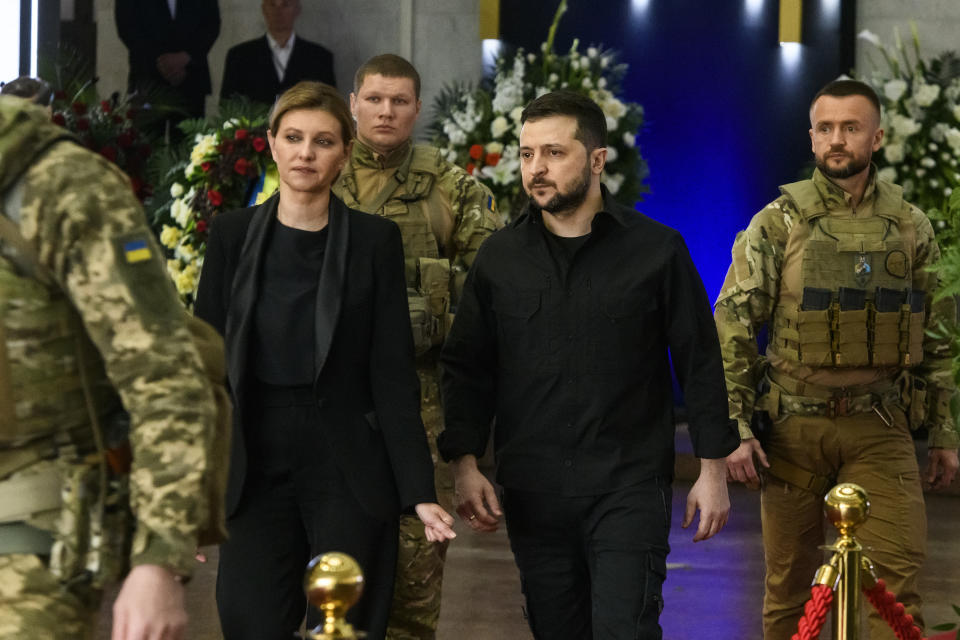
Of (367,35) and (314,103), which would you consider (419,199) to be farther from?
(367,35)

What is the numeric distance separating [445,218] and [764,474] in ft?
4.38

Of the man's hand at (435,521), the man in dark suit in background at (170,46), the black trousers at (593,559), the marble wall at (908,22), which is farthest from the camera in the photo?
the man in dark suit in background at (170,46)

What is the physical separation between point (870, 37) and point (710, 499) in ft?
22.4

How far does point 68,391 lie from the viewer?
226cm

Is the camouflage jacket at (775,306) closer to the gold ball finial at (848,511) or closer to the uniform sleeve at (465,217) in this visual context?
the uniform sleeve at (465,217)

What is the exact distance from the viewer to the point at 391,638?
4.78 m

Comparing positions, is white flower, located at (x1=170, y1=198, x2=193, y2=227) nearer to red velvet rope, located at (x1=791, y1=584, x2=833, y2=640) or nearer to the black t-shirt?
the black t-shirt

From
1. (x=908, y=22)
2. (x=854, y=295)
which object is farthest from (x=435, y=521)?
(x=908, y=22)

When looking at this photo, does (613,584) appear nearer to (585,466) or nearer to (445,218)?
(585,466)

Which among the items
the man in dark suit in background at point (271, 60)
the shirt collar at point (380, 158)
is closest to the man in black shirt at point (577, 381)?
the shirt collar at point (380, 158)

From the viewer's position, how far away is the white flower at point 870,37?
32.8 ft

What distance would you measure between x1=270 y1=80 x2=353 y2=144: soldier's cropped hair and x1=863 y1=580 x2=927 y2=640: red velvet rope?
1.70 metres

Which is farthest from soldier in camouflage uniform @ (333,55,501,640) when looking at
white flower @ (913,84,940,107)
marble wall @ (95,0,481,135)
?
marble wall @ (95,0,481,135)

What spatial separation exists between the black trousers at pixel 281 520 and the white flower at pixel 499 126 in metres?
5.12
